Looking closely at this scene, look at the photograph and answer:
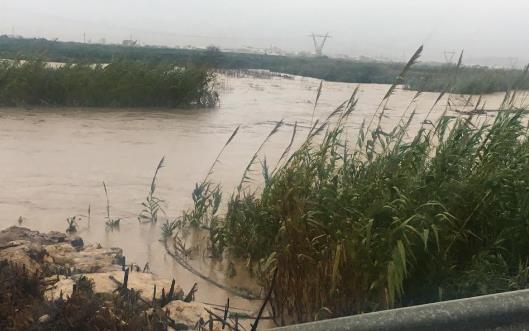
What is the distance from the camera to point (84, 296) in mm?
2979

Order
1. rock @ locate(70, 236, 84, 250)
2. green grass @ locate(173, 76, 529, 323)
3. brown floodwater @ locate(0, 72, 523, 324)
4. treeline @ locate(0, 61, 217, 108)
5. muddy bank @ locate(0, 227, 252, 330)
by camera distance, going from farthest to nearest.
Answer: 1. treeline @ locate(0, 61, 217, 108)
2. brown floodwater @ locate(0, 72, 523, 324)
3. rock @ locate(70, 236, 84, 250)
4. green grass @ locate(173, 76, 529, 323)
5. muddy bank @ locate(0, 227, 252, 330)

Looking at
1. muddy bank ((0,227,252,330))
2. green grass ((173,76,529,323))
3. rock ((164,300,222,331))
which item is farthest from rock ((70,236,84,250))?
rock ((164,300,222,331))

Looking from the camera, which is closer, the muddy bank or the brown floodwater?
the muddy bank

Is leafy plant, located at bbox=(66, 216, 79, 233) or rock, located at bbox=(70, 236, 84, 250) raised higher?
rock, located at bbox=(70, 236, 84, 250)

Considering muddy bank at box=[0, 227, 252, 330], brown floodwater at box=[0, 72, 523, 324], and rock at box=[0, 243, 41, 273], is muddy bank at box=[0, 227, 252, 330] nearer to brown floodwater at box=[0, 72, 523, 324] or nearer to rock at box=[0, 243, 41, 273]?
rock at box=[0, 243, 41, 273]

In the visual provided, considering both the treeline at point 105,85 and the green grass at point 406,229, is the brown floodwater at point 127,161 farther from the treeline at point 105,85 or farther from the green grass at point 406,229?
the green grass at point 406,229

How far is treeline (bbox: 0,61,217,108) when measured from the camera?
14.0 meters

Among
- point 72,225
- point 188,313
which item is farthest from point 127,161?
point 188,313

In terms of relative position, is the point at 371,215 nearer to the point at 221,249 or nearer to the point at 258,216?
the point at 258,216

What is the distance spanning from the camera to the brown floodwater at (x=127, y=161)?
17.9ft

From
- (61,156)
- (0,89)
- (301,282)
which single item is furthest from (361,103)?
(301,282)

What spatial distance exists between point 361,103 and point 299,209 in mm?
15304

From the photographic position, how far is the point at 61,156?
907 centimetres

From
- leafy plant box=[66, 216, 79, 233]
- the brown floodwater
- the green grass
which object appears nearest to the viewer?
the green grass
